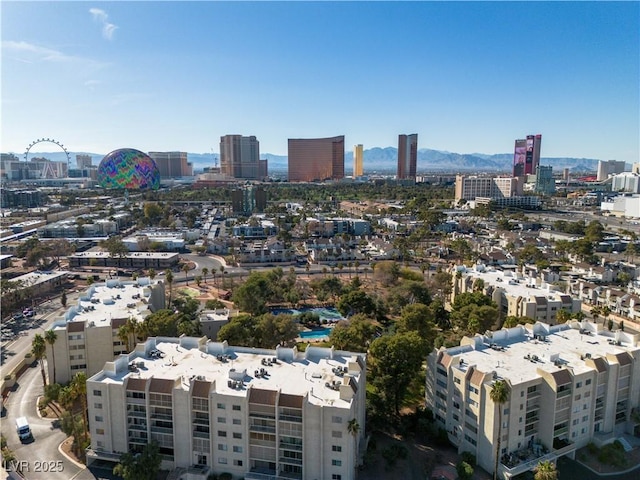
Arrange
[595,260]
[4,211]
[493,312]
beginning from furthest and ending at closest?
1. [4,211]
2. [595,260]
3. [493,312]

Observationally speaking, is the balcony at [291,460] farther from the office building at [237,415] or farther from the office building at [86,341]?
the office building at [86,341]

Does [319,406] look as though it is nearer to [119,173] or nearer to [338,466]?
[338,466]

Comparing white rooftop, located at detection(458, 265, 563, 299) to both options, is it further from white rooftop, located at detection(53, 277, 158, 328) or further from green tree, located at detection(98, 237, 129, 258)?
green tree, located at detection(98, 237, 129, 258)

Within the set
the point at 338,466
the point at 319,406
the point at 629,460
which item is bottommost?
the point at 629,460

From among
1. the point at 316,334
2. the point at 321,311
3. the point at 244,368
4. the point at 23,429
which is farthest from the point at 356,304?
the point at 23,429

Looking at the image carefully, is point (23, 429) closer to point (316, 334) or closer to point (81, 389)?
point (81, 389)

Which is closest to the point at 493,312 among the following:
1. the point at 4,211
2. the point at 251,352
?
the point at 251,352

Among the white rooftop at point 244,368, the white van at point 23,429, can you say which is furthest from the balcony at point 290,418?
the white van at point 23,429

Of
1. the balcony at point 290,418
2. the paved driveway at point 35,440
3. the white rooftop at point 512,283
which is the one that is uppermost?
the white rooftop at point 512,283
